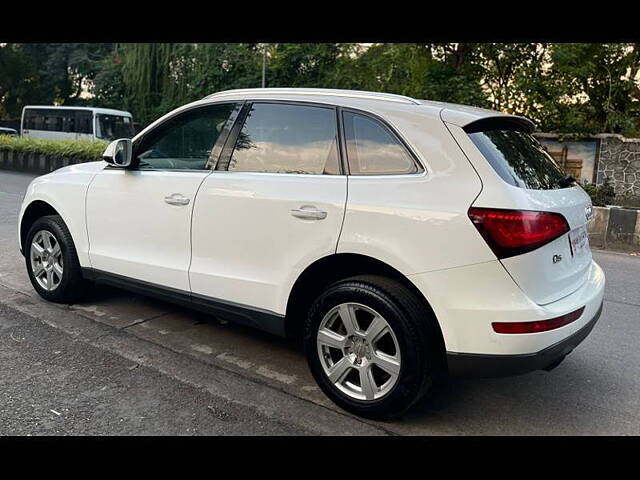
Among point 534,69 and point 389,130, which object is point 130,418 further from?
point 534,69

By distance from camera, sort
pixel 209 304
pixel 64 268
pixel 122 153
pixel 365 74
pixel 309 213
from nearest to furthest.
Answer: pixel 309 213
pixel 209 304
pixel 122 153
pixel 64 268
pixel 365 74

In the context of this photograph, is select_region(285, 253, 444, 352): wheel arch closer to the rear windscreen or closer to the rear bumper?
the rear bumper

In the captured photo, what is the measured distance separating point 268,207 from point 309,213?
11.6 inches

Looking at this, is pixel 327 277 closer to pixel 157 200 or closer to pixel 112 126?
pixel 157 200

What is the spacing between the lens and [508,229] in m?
2.48

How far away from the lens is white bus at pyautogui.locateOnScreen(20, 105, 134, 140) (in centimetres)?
2462

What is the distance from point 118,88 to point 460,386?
31.2m

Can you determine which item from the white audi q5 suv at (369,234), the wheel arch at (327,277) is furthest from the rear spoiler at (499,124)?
the wheel arch at (327,277)

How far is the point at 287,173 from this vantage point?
3193mm

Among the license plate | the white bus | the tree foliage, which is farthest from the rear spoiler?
the white bus

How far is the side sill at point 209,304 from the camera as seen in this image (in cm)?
323

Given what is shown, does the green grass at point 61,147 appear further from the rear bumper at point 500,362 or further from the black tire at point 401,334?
the rear bumper at point 500,362

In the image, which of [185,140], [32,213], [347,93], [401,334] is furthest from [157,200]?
[401,334]

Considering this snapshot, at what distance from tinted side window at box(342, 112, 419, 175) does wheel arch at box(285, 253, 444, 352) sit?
1.59 feet
